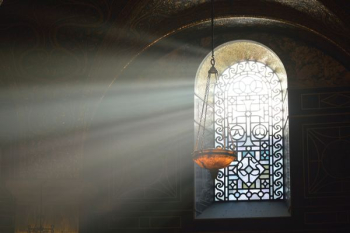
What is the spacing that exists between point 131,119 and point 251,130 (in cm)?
210

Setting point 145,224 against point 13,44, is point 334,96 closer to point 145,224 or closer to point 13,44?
point 145,224

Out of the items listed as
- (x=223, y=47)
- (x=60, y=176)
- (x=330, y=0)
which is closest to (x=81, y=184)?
(x=60, y=176)

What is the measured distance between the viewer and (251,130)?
11.4 m

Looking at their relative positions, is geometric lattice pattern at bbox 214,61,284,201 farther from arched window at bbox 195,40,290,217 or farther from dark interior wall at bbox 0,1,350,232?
dark interior wall at bbox 0,1,350,232

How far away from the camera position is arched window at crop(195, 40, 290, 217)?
1105cm

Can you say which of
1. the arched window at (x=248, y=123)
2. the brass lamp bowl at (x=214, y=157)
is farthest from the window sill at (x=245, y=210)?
the brass lamp bowl at (x=214, y=157)

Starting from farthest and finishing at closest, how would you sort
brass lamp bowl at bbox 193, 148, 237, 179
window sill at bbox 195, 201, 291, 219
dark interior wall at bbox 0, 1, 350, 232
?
window sill at bbox 195, 201, 291, 219 → dark interior wall at bbox 0, 1, 350, 232 → brass lamp bowl at bbox 193, 148, 237, 179

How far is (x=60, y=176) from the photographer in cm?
1048

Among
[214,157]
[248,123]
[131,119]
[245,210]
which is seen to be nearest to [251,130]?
[248,123]

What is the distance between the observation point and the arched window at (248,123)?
435 inches

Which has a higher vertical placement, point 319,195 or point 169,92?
point 169,92

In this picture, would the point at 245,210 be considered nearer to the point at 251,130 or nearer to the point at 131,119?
the point at 251,130

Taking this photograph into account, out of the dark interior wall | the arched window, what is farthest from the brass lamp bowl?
the arched window

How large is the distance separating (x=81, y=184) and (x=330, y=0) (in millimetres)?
4779
